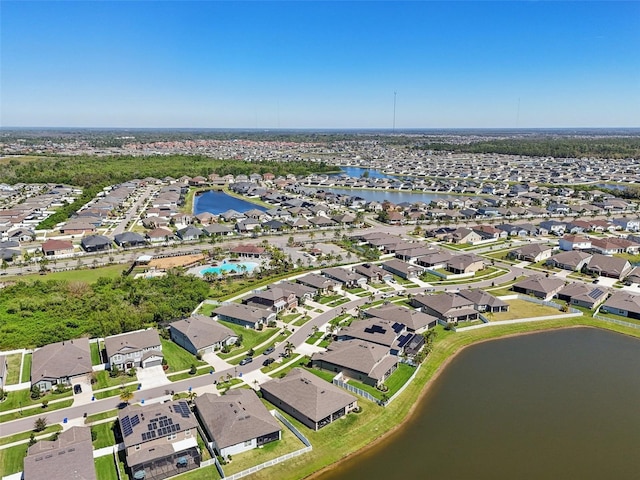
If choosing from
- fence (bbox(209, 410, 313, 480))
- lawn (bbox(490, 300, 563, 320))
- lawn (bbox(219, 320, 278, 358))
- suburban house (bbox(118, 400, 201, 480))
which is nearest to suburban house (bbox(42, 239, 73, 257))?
lawn (bbox(219, 320, 278, 358))

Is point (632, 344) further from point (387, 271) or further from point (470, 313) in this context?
point (387, 271)

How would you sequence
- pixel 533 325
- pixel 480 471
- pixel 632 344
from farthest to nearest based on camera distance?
pixel 533 325
pixel 632 344
pixel 480 471

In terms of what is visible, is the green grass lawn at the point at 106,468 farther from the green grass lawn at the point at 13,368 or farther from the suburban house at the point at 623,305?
the suburban house at the point at 623,305

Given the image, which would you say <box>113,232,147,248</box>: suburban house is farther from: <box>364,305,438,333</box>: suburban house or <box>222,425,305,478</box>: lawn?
<box>222,425,305,478</box>: lawn

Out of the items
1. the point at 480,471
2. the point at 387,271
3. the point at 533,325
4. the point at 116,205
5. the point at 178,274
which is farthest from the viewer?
the point at 116,205

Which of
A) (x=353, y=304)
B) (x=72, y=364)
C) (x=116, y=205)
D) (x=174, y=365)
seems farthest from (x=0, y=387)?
(x=116, y=205)

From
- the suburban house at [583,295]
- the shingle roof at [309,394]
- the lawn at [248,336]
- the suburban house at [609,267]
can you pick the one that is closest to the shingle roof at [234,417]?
the shingle roof at [309,394]
